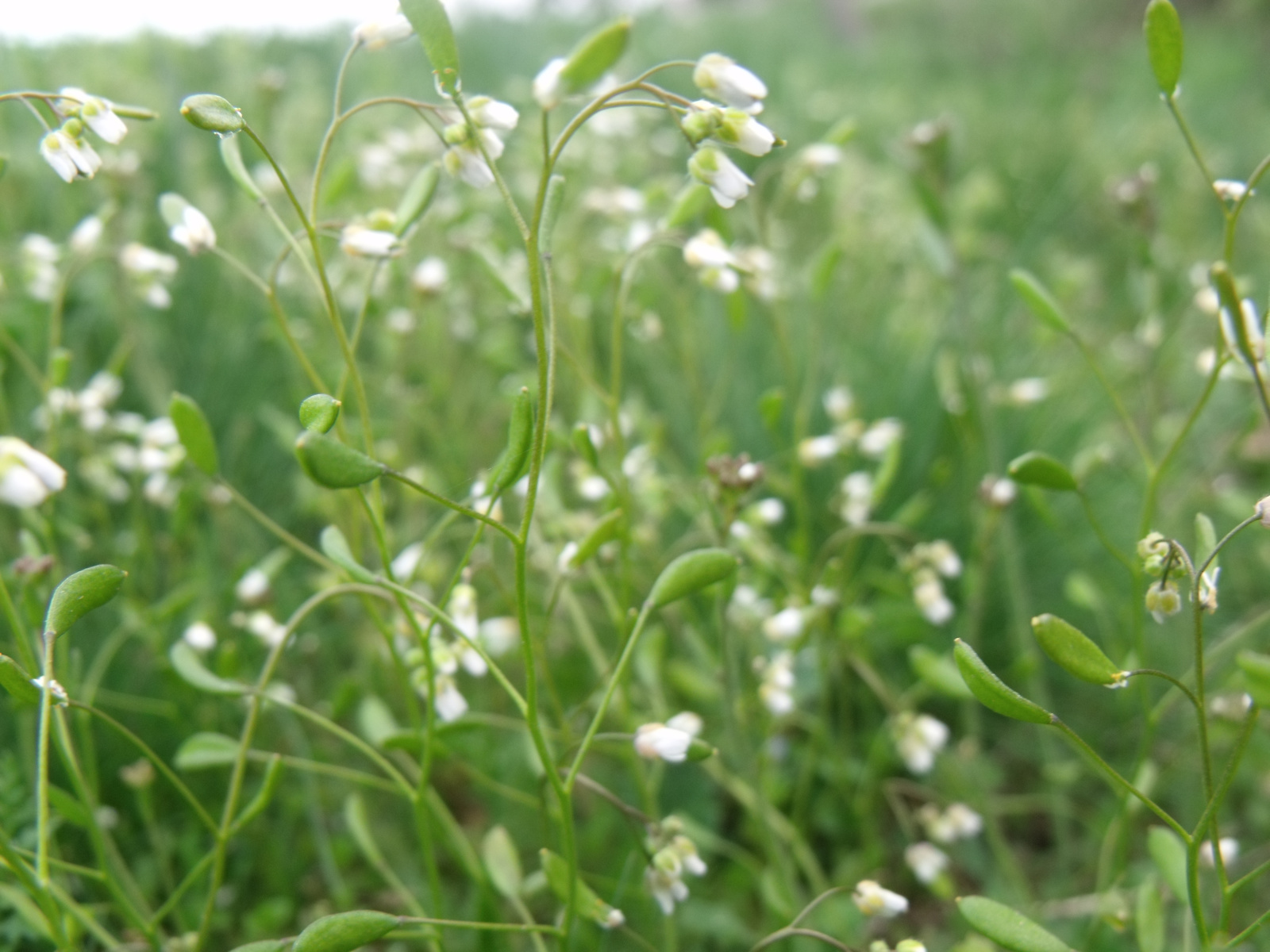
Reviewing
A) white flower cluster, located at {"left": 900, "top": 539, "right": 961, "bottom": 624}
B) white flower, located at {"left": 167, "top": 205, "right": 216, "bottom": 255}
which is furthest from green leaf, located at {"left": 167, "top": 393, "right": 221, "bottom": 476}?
white flower cluster, located at {"left": 900, "top": 539, "right": 961, "bottom": 624}

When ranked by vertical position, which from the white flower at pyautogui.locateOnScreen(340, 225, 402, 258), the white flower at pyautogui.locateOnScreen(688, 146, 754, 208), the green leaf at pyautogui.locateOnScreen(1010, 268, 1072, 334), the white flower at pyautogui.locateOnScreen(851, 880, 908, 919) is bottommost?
the white flower at pyautogui.locateOnScreen(851, 880, 908, 919)

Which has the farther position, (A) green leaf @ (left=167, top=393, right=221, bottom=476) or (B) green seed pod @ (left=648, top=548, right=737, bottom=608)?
(A) green leaf @ (left=167, top=393, right=221, bottom=476)

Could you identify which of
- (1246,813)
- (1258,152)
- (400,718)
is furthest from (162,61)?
(1258,152)

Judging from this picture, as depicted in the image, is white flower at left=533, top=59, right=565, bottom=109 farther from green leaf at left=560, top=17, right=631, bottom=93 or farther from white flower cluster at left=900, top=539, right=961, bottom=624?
white flower cluster at left=900, top=539, right=961, bottom=624

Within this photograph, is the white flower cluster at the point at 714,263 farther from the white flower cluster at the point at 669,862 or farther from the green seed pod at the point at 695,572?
the white flower cluster at the point at 669,862

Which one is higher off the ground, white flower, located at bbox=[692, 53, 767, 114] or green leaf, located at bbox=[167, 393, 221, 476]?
white flower, located at bbox=[692, 53, 767, 114]
